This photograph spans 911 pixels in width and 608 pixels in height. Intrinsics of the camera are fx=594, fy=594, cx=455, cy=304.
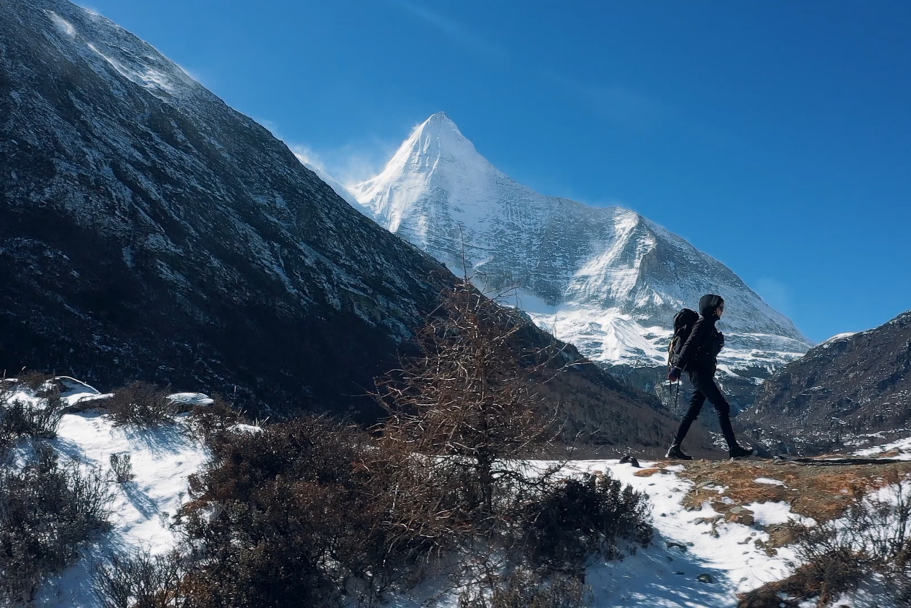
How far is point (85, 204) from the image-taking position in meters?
45.6

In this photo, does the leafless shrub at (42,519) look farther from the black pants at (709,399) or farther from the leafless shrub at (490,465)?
the black pants at (709,399)

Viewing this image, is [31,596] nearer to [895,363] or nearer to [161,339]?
[161,339]

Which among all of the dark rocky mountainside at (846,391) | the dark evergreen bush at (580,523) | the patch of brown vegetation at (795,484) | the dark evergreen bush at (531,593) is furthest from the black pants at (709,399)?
the dark rocky mountainside at (846,391)

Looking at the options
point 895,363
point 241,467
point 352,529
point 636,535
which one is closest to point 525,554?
point 636,535

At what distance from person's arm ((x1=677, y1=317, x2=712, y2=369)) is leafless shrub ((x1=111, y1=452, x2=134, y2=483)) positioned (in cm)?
764

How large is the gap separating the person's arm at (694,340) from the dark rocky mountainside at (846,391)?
116m

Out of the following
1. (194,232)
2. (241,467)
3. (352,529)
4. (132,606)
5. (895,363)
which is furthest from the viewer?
(895,363)

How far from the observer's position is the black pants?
333 inches

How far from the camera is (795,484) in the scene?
6.99 meters

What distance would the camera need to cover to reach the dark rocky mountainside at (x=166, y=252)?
39.3 metres

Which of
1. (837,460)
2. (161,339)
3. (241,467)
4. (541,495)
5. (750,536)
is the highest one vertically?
(837,460)

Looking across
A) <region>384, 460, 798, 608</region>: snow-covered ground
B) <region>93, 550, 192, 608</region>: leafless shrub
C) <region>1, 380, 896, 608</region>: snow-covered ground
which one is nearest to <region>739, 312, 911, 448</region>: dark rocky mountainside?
<region>1, 380, 896, 608</region>: snow-covered ground

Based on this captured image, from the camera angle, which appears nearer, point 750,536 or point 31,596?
point 31,596

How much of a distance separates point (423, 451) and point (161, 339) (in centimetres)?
4121
